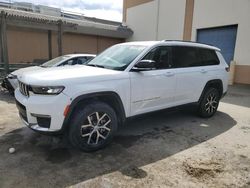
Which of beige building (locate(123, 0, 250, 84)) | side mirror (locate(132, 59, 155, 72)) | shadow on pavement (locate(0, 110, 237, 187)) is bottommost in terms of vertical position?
shadow on pavement (locate(0, 110, 237, 187))

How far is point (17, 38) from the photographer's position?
16.8 metres

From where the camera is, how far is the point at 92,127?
3609 mm

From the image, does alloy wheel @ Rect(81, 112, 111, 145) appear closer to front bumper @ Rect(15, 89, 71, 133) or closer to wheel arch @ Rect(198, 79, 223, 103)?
front bumper @ Rect(15, 89, 71, 133)

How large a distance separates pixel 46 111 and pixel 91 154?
101cm

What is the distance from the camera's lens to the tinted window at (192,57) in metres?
4.81

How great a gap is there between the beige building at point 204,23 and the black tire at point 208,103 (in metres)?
8.03

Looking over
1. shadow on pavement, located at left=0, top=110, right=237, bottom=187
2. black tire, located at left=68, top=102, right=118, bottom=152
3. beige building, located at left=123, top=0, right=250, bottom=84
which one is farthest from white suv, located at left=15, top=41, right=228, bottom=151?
beige building, located at left=123, top=0, right=250, bottom=84

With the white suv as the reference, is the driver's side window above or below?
above

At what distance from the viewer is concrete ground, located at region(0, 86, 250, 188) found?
9.70 feet

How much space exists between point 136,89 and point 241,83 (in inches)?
429

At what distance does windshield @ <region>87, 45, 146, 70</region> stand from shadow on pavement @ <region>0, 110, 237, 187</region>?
3.36 ft

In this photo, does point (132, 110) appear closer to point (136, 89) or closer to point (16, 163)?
point (136, 89)

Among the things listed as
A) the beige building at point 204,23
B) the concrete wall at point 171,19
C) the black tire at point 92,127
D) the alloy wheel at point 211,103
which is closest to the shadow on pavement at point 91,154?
the black tire at point 92,127

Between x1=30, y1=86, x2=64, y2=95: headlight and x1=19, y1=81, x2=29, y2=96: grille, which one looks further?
x1=19, y1=81, x2=29, y2=96: grille
